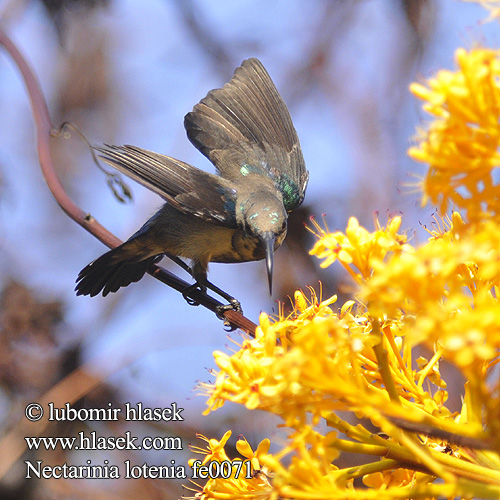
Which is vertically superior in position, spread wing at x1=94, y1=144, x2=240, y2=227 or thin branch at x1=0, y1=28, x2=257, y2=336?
spread wing at x1=94, y1=144, x2=240, y2=227

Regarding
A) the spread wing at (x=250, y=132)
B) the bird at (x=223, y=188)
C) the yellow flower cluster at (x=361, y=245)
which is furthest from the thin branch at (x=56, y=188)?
the spread wing at (x=250, y=132)

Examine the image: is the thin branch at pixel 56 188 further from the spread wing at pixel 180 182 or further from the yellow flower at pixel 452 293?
the yellow flower at pixel 452 293

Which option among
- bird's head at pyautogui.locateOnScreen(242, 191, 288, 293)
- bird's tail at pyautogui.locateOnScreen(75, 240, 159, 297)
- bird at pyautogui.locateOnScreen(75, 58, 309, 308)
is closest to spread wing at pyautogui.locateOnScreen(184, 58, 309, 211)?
bird at pyautogui.locateOnScreen(75, 58, 309, 308)

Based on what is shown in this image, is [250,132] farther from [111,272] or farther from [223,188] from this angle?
[111,272]

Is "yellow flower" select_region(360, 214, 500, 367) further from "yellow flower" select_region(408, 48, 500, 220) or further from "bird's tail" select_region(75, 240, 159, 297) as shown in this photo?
"bird's tail" select_region(75, 240, 159, 297)

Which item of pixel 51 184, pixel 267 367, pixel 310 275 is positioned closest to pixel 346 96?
pixel 310 275

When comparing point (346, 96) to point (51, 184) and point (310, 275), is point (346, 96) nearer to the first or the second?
point (310, 275)
